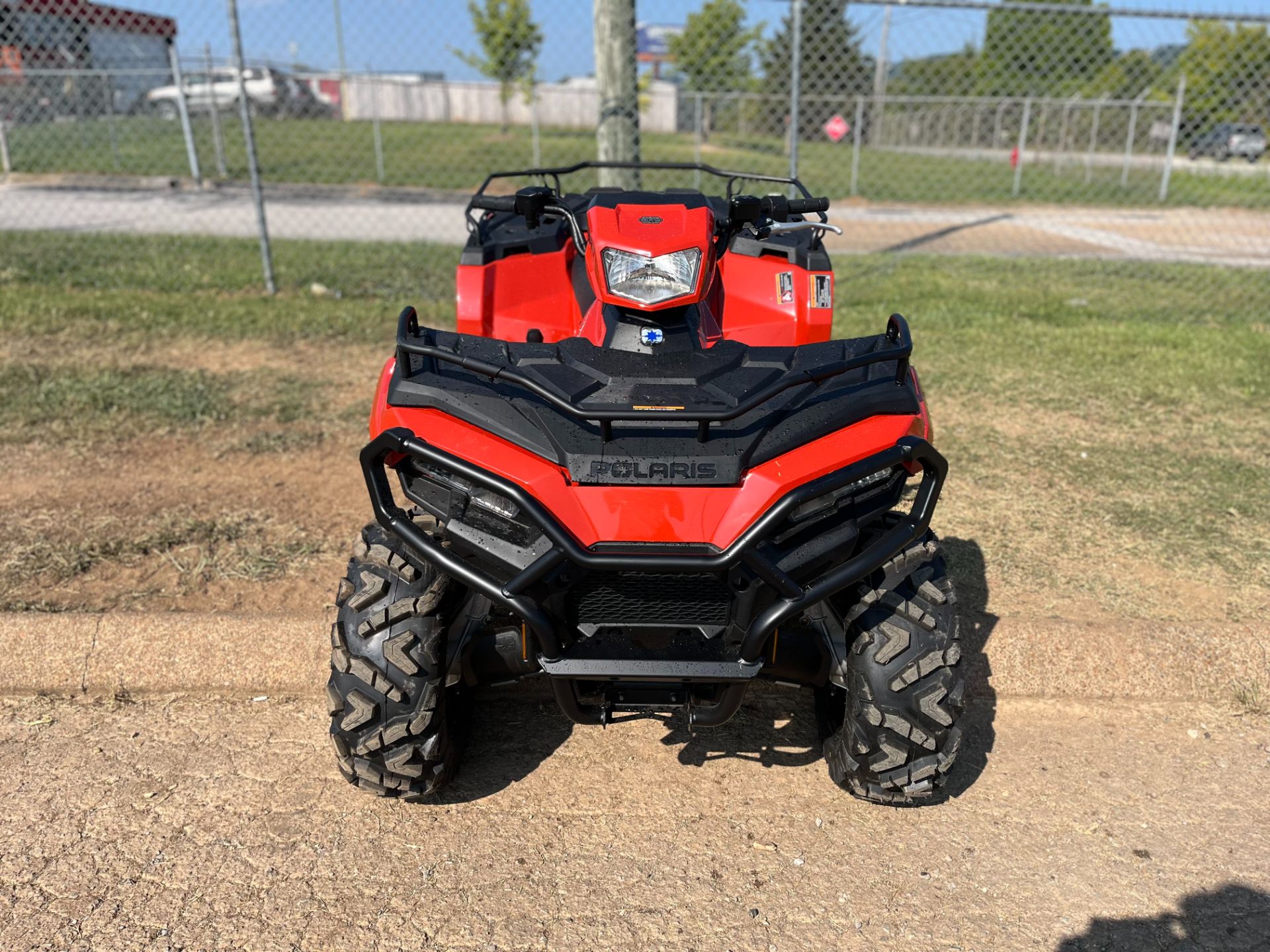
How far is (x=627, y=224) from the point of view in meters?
2.77

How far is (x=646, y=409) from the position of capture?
2.17 metres

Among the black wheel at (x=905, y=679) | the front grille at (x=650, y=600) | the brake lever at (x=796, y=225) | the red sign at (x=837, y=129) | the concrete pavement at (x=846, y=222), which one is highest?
the brake lever at (x=796, y=225)

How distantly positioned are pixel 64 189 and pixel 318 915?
17.4m

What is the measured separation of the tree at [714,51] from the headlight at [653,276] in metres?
14.2

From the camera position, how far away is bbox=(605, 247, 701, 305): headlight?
8.85 feet

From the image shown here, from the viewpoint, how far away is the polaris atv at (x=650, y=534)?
220 cm

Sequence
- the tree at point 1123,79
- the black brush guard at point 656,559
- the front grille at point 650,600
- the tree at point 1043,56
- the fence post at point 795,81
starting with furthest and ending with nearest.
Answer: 1. the tree at point 1123,79
2. the tree at point 1043,56
3. the fence post at point 795,81
4. the front grille at point 650,600
5. the black brush guard at point 656,559

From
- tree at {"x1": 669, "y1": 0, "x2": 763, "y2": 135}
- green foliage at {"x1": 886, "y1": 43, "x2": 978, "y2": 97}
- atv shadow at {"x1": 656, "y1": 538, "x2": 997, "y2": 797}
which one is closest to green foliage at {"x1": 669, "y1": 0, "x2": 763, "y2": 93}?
tree at {"x1": 669, "y1": 0, "x2": 763, "y2": 135}

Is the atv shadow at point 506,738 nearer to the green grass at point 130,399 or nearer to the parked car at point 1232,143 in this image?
the green grass at point 130,399

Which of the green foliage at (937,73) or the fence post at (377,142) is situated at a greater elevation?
the green foliage at (937,73)

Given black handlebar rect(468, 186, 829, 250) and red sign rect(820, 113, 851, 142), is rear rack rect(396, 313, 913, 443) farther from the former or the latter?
red sign rect(820, 113, 851, 142)

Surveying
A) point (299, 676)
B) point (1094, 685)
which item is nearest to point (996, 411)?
point (1094, 685)

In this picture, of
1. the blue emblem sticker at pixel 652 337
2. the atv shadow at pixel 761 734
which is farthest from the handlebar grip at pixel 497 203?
the atv shadow at pixel 761 734

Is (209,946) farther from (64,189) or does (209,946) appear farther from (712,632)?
(64,189)
